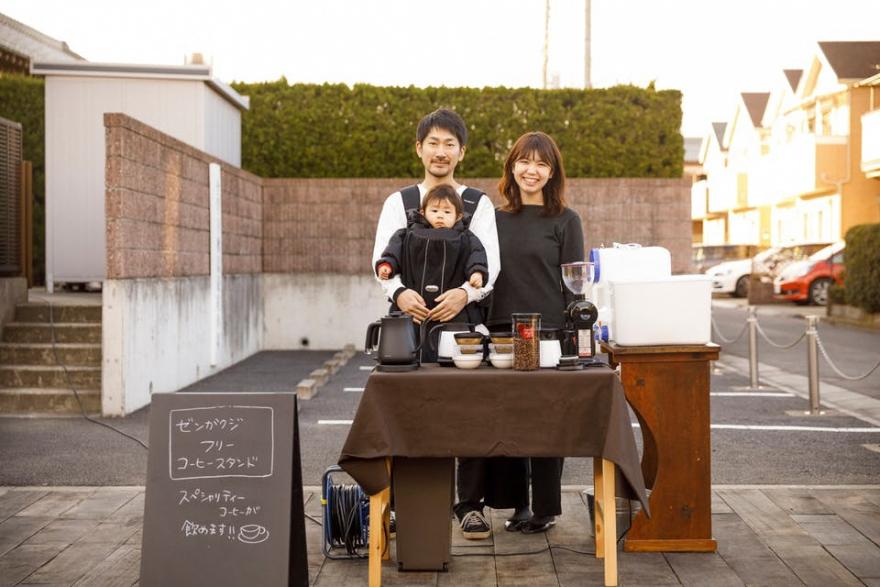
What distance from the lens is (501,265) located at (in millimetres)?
4855

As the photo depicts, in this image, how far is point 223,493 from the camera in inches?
151

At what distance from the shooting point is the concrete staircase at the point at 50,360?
8508 mm

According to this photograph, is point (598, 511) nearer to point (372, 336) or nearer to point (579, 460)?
point (372, 336)

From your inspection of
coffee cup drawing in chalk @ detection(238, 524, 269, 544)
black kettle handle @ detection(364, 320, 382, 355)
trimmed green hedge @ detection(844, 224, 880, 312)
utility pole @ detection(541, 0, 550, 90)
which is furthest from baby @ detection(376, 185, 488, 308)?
utility pole @ detection(541, 0, 550, 90)

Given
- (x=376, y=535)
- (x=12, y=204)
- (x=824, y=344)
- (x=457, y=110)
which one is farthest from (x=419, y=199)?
(x=824, y=344)

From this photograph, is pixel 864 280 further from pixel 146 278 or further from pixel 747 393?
pixel 146 278

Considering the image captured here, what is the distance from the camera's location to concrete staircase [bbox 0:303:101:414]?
27.9ft

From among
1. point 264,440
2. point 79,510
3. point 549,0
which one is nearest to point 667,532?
point 264,440

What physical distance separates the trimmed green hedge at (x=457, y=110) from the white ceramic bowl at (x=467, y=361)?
1051cm

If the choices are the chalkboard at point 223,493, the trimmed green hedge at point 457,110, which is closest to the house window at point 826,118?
the trimmed green hedge at point 457,110

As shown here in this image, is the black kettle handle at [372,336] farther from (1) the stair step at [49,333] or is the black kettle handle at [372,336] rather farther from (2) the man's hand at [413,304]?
(1) the stair step at [49,333]

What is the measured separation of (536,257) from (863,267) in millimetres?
15128

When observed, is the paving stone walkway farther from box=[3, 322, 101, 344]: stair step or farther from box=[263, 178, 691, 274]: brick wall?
box=[263, 178, 691, 274]: brick wall

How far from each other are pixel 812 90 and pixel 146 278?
2956cm
